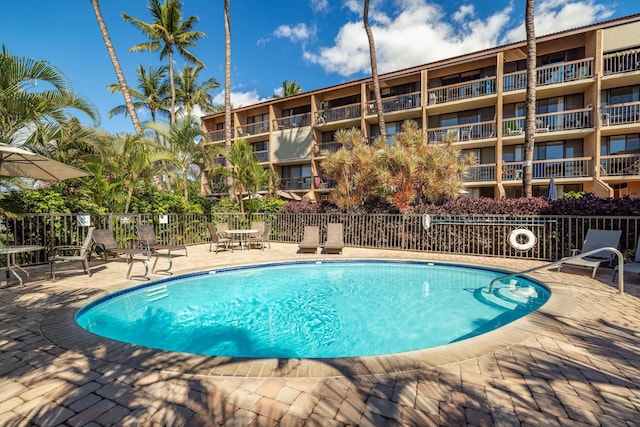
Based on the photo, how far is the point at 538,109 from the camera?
1758 cm

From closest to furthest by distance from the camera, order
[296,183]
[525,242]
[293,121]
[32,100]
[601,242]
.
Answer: [32,100] < [601,242] < [525,242] < [296,183] < [293,121]

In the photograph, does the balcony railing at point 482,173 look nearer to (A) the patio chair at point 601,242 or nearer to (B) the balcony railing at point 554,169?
(B) the balcony railing at point 554,169

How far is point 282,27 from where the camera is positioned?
2220 cm

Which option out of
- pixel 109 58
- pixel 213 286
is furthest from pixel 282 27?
pixel 213 286

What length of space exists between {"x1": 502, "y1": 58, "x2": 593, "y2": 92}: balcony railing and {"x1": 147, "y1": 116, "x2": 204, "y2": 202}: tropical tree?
56.8ft

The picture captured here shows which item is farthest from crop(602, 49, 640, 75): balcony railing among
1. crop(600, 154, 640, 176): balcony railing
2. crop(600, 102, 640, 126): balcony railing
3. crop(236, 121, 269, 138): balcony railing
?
crop(236, 121, 269, 138): balcony railing

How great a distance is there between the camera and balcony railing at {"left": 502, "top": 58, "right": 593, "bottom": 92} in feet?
50.2

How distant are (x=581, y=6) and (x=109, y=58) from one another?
2498 centimetres

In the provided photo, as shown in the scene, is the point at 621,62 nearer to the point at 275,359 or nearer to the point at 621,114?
the point at 621,114

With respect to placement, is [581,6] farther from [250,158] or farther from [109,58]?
[109,58]

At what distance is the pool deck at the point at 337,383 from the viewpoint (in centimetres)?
201

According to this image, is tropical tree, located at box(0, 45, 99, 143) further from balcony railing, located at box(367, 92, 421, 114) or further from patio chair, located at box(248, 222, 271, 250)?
balcony railing, located at box(367, 92, 421, 114)

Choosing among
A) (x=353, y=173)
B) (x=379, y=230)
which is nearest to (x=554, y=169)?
(x=379, y=230)

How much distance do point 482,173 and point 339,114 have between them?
10.8m
